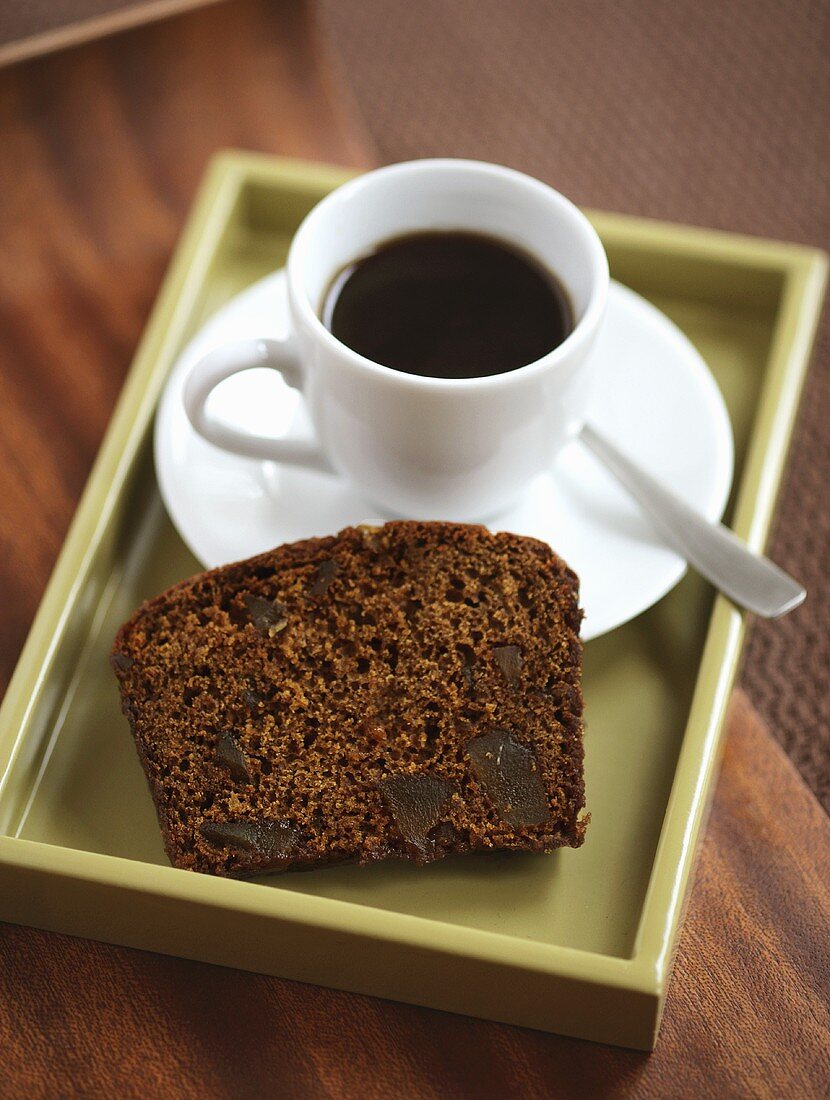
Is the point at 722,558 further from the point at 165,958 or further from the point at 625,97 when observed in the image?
the point at 625,97

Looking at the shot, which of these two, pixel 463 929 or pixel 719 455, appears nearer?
pixel 463 929

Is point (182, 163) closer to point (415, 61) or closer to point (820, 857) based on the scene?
point (415, 61)

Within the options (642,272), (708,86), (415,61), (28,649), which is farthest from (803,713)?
(415,61)

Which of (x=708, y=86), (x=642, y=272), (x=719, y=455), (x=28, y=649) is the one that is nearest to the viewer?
(x=28, y=649)

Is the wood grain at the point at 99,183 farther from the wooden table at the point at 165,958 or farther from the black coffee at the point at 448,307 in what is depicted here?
the black coffee at the point at 448,307

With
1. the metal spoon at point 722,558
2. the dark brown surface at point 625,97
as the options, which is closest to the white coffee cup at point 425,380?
the metal spoon at point 722,558

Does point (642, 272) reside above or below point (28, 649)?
above

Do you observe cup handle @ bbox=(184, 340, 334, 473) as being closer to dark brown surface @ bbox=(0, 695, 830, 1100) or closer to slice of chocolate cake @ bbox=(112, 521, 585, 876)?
slice of chocolate cake @ bbox=(112, 521, 585, 876)

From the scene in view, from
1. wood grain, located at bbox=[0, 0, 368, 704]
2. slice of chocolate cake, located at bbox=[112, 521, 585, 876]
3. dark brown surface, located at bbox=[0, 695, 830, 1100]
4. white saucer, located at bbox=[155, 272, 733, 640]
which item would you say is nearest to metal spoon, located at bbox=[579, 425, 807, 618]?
white saucer, located at bbox=[155, 272, 733, 640]
